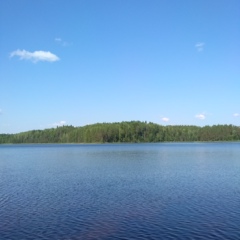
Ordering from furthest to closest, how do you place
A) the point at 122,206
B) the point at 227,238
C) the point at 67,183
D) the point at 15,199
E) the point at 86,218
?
the point at 67,183
the point at 15,199
the point at 122,206
the point at 86,218
the point at 227,238

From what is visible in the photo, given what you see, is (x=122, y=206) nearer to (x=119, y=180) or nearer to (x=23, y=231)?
(x=23, y=231)

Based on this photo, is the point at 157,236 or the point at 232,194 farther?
the point at 232,194

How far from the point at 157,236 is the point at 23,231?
718 centimetres

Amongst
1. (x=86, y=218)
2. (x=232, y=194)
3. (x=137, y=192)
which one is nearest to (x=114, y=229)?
(x=86, y=218)

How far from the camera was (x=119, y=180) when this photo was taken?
3831 cm

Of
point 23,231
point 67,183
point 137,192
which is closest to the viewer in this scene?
point 23,231

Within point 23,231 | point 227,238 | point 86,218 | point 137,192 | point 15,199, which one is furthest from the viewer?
point 137,192

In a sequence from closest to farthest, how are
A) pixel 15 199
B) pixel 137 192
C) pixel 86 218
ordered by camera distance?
1. pixel 86 218
2. pixel 15 199
3. pixel 137 192

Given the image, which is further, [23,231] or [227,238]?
[23,231]

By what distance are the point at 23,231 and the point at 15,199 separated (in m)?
9.64

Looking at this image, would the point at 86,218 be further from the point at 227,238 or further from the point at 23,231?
the point at 227,238

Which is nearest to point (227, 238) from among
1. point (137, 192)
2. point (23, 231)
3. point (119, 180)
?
point (23, 231)

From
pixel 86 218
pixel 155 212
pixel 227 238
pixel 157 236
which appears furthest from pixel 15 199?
pixel 227 238

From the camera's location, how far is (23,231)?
18609 millimetres
